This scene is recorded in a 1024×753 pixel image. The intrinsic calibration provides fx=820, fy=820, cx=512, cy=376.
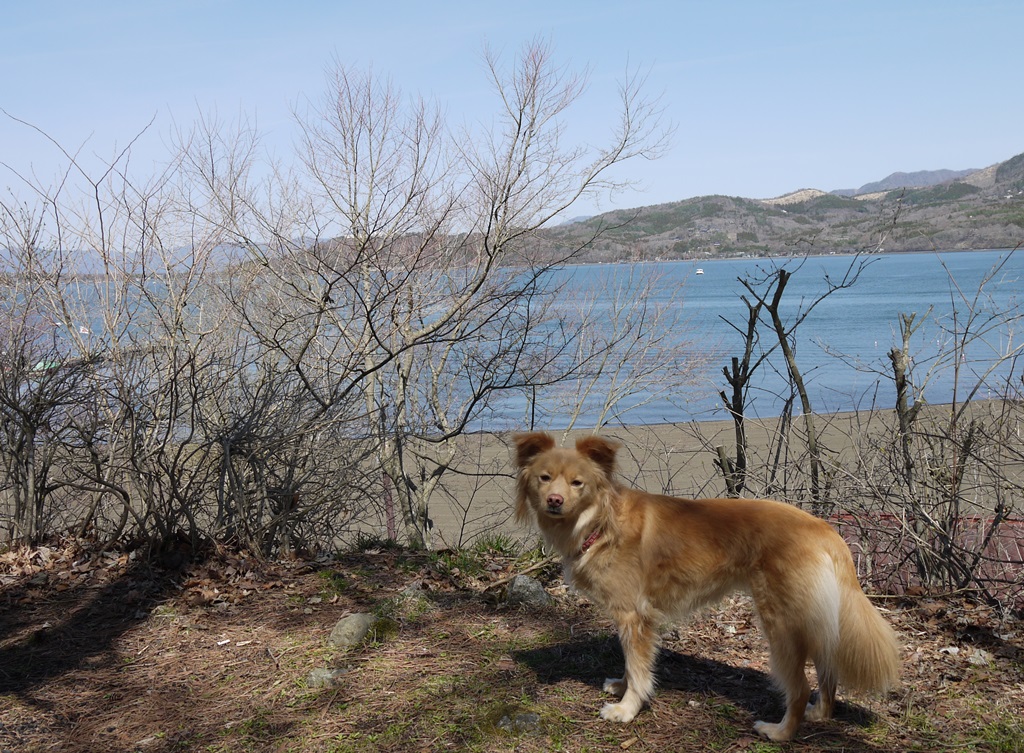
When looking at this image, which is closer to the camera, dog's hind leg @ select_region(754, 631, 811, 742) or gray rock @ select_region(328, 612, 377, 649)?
dog's hind leg @ select_region(754, 631, 811, 742)

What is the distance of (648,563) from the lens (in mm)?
4148

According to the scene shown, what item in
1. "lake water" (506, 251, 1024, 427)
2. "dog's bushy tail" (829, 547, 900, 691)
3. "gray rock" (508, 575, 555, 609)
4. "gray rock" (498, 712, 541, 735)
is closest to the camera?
"dog's bushy tail" (829, 547, 900, 691)

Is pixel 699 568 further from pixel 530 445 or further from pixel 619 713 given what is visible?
pixel 530 445

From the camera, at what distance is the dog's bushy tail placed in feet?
12.3

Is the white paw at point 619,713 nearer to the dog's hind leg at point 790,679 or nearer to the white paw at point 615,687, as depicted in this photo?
the white paw at point 615,687

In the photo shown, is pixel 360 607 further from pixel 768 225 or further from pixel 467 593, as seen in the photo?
pixel 768 225

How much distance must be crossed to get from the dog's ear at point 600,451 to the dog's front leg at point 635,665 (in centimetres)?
75

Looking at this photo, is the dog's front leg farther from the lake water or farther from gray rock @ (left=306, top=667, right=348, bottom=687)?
the lake water

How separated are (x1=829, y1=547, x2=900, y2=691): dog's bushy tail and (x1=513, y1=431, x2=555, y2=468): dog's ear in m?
1.49

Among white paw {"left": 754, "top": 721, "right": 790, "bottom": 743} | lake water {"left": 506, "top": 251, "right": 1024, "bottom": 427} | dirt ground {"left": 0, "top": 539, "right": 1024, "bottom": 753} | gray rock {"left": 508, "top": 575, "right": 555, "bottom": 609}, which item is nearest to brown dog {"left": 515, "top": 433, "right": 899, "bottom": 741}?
white paw {"left": 754, "top": 721, "right": 790, "bottom": 743}

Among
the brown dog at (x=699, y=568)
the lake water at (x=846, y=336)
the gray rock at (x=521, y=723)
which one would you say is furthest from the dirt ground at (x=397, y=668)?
the lake water at (x=846, y=336)

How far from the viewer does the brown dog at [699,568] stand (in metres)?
3.81

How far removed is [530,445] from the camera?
4297 millimetres

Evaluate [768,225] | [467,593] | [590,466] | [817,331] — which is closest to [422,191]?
[467,593]
